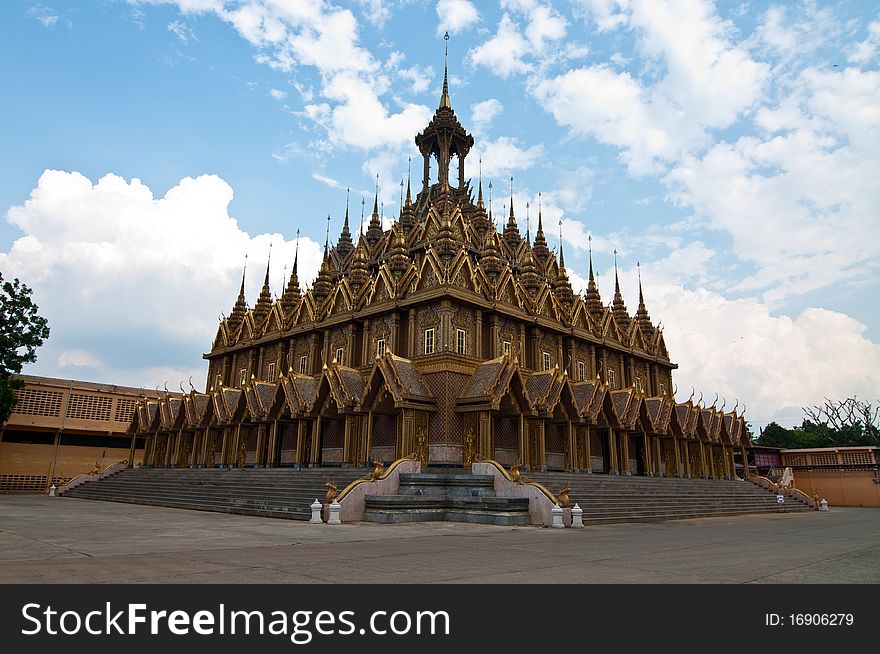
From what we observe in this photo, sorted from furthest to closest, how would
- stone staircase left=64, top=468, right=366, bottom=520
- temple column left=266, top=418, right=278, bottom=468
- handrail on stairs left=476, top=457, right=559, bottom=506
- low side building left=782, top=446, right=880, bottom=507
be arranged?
1. low side building left=782, top=446, right=880, bottom=507
2. temple column left=266, top=418, right=278, bottom=468
3. stone staircase left=64, top=468, right=366, bottom=520
4. handrail on stairs left=476, top=457, right=559, bottom=506

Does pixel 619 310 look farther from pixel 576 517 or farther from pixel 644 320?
pixel 576 517

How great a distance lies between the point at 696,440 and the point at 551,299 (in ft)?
40.3

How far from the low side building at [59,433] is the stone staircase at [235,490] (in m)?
7.99

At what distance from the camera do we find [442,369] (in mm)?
25094

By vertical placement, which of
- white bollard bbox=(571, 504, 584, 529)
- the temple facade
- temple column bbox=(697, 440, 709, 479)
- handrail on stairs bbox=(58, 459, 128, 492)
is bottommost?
white bollard bbox=(571, 504, 584, 529)

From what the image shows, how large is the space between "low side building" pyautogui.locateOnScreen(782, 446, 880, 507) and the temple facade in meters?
8.63

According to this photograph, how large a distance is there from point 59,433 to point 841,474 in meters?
53.0

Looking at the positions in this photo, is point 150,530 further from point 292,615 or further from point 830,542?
point 830,542

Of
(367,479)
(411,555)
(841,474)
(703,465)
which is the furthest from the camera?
(841,474)

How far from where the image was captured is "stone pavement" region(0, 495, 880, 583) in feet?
22.5

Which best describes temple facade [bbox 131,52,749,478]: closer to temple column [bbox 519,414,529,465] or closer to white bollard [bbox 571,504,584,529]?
temple column [bbox 519,414,529,465]

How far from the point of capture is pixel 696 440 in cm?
3525

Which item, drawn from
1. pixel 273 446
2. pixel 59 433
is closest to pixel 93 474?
pixel 59 433


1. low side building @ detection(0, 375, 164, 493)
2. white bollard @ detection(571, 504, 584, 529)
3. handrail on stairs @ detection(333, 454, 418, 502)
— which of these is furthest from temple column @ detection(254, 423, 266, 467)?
white bollard @ detection(571, 504, 584, 529)
